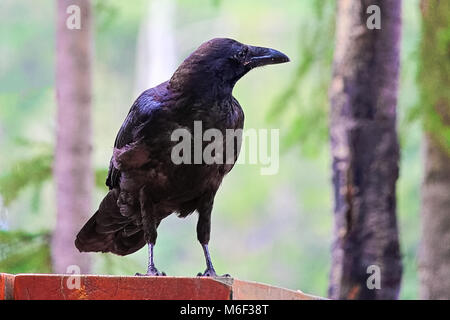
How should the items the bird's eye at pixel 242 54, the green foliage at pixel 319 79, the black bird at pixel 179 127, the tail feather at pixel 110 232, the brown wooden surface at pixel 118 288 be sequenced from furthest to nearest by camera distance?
the green foliage at pixel 319 79 < the tail feather at pixel 110 232 < the bird's eye at pixel 242 54 < the black bird at pixel 179 127 < the brown wooden surface at pixel 118 288

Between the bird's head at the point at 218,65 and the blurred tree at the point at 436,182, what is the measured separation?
2538 mm

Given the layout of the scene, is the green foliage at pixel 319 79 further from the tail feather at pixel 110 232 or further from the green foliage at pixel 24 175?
the tail feather at pixel 110 232

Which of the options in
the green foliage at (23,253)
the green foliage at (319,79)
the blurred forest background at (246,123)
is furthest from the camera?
the blurred forest background at (246,123)

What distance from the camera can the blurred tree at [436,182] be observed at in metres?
6.45

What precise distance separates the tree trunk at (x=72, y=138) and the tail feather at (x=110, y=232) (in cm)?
127

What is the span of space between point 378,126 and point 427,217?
137cm

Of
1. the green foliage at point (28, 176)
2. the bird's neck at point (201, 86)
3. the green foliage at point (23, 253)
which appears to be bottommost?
the green foliage at point (23, 253)

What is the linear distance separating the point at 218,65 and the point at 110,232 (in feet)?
3.96

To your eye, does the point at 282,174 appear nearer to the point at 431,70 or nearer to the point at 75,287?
the point at 431,70

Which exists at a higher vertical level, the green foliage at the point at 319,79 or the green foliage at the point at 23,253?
the green foliage at the point at 319,79

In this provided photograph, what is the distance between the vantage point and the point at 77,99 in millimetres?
6020

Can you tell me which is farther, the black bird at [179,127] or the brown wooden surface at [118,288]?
the black bird at [179,127]

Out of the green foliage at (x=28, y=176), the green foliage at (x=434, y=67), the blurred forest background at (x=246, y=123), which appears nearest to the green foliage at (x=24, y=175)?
the green foliage at (x=28, y=176)

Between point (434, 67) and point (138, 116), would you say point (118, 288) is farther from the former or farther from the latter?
point (434, 67)
